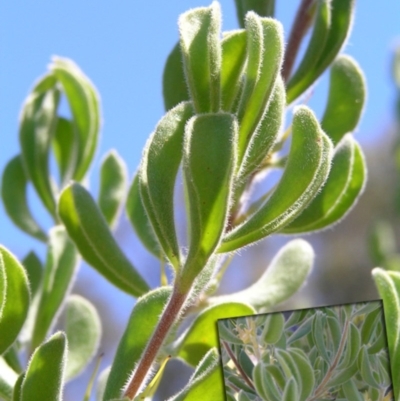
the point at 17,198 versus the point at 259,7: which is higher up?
the point at 259,7

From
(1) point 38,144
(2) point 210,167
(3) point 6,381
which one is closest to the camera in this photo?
(2) point 210,167

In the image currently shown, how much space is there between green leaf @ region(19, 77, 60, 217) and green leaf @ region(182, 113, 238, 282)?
2.07ft

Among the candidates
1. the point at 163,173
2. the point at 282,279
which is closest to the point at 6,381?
the point at 163,173

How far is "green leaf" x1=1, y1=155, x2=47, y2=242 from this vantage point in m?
1.45

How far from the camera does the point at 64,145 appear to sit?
1.52 m

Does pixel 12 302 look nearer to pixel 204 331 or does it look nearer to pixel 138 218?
pixel 204 331

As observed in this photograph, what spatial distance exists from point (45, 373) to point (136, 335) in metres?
0.16

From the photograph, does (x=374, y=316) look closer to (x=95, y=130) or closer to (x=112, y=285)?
(x=112, y=285)

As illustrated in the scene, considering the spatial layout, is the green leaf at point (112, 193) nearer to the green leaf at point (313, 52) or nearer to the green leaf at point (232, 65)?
the green leaf at point (313, 52)

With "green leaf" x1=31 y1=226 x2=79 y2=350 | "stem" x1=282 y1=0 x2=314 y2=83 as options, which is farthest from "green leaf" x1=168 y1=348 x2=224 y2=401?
"stem" x1=282 y1=0 x2=314 y2=83

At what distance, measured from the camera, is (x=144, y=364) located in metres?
0.84

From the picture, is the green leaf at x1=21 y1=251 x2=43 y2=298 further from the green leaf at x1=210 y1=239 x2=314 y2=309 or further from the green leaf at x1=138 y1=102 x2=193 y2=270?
the green leaf at x1=138 y1=102 x2=193 y2=270

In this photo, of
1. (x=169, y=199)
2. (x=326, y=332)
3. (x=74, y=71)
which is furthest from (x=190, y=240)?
(x=74, y=71)

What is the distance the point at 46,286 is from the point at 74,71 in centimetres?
47
